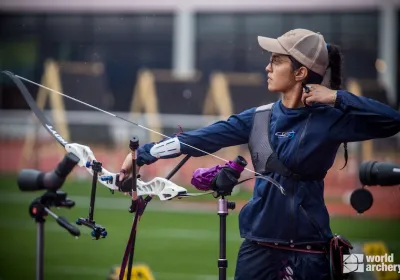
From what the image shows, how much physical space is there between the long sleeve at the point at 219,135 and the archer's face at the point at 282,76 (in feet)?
0.55

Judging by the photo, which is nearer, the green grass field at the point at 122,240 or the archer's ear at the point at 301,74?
the archer's ear at the point at 301,74

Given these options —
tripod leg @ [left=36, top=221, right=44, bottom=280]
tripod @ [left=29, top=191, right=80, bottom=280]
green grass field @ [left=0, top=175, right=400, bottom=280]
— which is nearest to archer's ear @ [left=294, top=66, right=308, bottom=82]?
tripod @ [left=29, top=191, right=80, bottom=280]

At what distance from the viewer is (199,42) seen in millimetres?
21547

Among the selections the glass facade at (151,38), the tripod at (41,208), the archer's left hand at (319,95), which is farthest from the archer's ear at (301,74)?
the glass facade at (151,38)

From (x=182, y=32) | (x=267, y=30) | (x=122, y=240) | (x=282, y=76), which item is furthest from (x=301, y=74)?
(x=182, y=32)

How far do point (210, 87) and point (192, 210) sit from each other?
4.06m

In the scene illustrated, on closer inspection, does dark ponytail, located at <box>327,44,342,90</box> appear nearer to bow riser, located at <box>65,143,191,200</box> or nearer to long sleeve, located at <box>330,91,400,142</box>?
long sleeve, located at <box>330,91,400,142</box>

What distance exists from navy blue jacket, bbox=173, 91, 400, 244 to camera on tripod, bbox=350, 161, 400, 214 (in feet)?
1.79

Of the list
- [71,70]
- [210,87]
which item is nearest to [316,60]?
[71,70]

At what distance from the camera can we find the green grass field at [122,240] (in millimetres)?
8984

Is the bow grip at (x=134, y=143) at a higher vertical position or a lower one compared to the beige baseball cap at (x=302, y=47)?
lower

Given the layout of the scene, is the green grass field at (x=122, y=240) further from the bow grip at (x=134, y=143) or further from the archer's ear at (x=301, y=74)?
the bow grip at (x=134, y=143)

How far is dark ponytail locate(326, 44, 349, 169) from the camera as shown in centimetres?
485

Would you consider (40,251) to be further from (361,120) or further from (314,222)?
(361,120)
